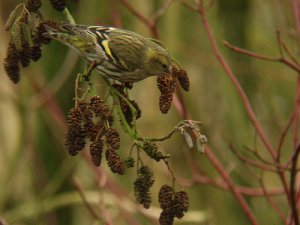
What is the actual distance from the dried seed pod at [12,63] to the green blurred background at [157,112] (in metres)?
1.23

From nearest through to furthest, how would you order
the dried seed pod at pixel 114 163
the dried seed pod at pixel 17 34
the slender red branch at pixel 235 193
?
the dried seed pod at pixel 114 163 → the dried seed pod at pixel 17 34 → the slender red branch at pixel 235 193

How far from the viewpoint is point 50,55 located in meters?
3.55

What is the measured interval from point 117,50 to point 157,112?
210cm

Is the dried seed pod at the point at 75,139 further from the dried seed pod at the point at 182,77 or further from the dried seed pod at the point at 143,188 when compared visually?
the dried seed pod at the point at 182,77

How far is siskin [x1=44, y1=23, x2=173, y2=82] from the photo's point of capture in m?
1.79

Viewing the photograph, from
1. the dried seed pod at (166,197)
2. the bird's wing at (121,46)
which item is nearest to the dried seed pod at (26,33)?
the bird's wing at (121,46)

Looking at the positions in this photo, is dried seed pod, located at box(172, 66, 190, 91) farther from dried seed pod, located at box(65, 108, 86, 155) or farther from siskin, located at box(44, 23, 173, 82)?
dried seed pod, located at box(65, 108, 86, 155)

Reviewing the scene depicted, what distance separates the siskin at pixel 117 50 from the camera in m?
1.79

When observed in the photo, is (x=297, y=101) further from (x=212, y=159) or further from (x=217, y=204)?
(x=217, y=204)

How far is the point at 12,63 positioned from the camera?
67.7 inches

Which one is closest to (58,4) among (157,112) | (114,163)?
(114,163)

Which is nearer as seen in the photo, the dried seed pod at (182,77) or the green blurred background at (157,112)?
the dried seed pod at (182,77)

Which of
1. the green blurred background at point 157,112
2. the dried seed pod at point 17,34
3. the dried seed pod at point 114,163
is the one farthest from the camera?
the green blurred background at point 157,112

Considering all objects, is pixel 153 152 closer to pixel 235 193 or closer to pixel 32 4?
pixel 32 4
